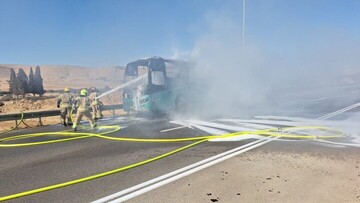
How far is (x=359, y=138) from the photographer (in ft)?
25.3

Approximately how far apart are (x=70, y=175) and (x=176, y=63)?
990cm

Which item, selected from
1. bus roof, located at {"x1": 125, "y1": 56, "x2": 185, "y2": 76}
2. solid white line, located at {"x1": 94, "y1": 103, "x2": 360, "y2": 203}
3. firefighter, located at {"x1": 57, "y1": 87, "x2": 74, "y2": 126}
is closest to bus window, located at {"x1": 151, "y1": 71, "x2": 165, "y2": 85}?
bus roof, located at {"x1": 125, "y1": 56, "x2": 185, "y2": 76}

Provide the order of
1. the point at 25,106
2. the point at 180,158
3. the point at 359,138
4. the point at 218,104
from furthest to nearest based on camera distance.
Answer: the point at 25,106 < the point at 218,104 < the point at 359,138 < the point at 180,158

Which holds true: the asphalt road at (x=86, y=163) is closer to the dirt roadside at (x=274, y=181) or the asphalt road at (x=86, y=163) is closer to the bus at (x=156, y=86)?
the dirt roadside at (x=274, y=181)

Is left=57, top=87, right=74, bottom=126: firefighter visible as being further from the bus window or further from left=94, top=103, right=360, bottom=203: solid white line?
left=94, top=103, right=360, bottom=203: solid white line

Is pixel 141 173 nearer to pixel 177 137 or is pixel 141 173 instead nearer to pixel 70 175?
pixel 70 175

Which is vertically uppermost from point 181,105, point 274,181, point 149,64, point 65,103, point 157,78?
point 149,64

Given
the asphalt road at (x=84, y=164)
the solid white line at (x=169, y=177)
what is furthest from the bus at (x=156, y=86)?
the solid white line at (x=169, y=177)

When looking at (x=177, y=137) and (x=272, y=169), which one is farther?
(x=177, y=137)

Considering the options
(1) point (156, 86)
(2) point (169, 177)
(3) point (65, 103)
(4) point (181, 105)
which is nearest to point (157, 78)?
(1) point (156, 86)

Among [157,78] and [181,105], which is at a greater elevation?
[157,78]

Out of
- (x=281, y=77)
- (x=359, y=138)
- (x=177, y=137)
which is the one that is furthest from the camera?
(x=281, y=77)

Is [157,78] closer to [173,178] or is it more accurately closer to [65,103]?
[65,103]

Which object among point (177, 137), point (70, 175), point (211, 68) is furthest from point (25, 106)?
point (70, 175)
